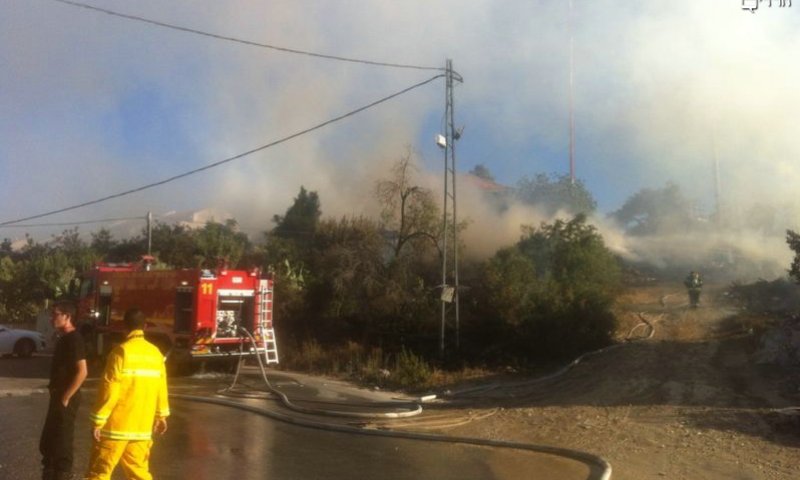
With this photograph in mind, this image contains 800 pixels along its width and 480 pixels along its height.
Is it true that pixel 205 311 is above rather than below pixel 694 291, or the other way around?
below

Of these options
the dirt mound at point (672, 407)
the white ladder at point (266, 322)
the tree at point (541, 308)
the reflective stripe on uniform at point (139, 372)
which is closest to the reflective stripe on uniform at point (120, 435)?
the reflective stripe on uniform at point (139, 372)

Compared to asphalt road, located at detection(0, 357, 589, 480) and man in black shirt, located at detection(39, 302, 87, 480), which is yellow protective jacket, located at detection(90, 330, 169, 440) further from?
asphalt road, located at detection(0, 357, 589, 480)

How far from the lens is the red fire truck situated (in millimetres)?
17125

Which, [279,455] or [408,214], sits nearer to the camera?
[279,455]

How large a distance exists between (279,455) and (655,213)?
40655 millimetres

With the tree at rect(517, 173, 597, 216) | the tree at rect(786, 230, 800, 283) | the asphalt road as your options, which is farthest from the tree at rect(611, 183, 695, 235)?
the asphalt road

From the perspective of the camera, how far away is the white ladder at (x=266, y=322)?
59.4 ft

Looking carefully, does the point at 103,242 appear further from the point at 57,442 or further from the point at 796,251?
the point at 57,442

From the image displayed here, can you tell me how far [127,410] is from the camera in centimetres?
557

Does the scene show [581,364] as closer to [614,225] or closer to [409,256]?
[409,256]

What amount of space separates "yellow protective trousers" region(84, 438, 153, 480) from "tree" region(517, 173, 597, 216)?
1307 inches

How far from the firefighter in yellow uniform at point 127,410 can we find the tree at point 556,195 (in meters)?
33.0


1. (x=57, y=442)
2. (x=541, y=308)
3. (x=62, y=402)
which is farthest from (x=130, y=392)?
(x=541, y=308)

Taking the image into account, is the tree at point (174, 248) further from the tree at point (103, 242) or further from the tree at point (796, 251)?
the tree at point (796, 251)
